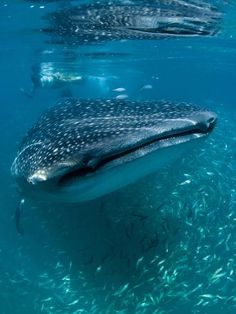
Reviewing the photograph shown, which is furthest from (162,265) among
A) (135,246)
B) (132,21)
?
(132,21)

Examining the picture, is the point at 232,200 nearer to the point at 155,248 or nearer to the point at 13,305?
the point at 155,248

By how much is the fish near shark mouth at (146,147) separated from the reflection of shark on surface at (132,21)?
24.6 ft

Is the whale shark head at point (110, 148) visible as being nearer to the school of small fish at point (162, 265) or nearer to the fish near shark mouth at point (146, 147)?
the fish near shark mouth at point (146, 147)

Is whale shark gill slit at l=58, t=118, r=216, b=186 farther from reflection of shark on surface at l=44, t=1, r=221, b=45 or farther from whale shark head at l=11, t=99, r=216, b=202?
reflection of shark on surface at l=44, t=1, r=221, b=45

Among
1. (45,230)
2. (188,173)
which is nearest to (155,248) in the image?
(188,173)

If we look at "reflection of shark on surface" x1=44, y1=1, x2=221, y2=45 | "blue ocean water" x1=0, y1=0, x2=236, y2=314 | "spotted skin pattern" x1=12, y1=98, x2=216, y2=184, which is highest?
"spotted skin pattern" x1=12, y1=98, x2=216, y2=184

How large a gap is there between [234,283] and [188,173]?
326 cm

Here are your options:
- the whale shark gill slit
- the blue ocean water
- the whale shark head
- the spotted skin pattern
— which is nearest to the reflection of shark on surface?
the blue ocean water

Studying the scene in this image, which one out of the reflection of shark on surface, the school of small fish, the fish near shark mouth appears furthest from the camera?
the reflection of shark on surface

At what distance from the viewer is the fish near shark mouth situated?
14.0 feet

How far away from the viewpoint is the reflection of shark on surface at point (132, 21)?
11719 millimetres

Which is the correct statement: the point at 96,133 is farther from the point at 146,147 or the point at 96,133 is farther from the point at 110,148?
the point at 146,147

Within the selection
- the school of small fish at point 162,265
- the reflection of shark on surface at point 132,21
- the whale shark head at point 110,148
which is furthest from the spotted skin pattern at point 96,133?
the reflection of shark on surface at point 132,21

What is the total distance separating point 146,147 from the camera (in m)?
4.30
